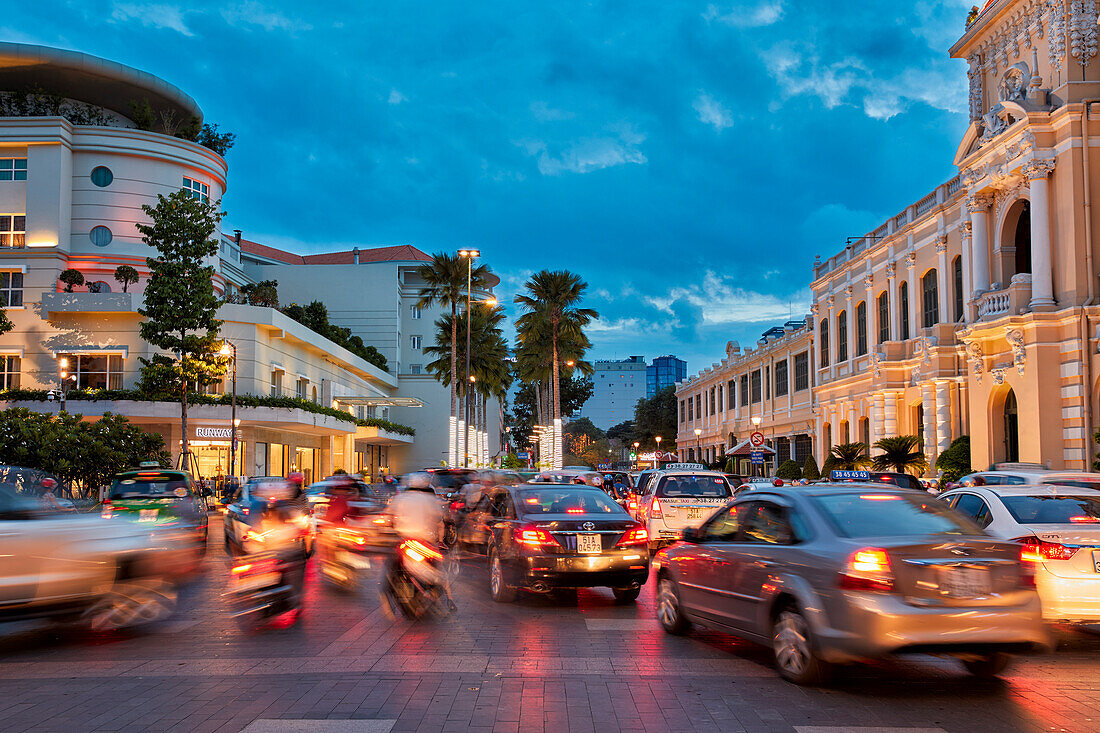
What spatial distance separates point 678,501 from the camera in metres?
17.8

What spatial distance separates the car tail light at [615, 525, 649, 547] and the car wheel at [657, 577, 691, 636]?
5.13 feet

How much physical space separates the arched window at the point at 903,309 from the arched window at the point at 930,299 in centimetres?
173

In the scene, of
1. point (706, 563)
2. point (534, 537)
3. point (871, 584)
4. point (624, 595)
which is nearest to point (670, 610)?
point (706, 563)

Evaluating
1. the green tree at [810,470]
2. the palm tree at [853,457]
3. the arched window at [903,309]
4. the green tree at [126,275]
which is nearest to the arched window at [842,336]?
the green tree at [810,470]

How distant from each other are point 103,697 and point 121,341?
141 feet

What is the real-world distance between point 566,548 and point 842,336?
4070cm

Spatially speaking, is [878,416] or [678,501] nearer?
[678,501]

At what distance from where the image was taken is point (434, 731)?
6.12 meters

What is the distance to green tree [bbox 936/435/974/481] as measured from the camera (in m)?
32.9

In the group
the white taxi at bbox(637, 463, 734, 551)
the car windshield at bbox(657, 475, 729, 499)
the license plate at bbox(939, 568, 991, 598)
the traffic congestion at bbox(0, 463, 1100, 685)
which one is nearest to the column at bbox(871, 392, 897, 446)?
the white taxi at bbox(637, 463, 734, 551)

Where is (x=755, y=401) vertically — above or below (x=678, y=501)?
above

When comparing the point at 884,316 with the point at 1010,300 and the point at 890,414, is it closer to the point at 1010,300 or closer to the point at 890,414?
the point at 890,414

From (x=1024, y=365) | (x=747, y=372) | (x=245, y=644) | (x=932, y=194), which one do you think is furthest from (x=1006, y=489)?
(x=747, y=372)

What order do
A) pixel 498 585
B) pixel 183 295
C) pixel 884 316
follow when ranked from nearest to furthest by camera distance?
pixel 498 585 < pixel 183 295 < pixel 884 316
